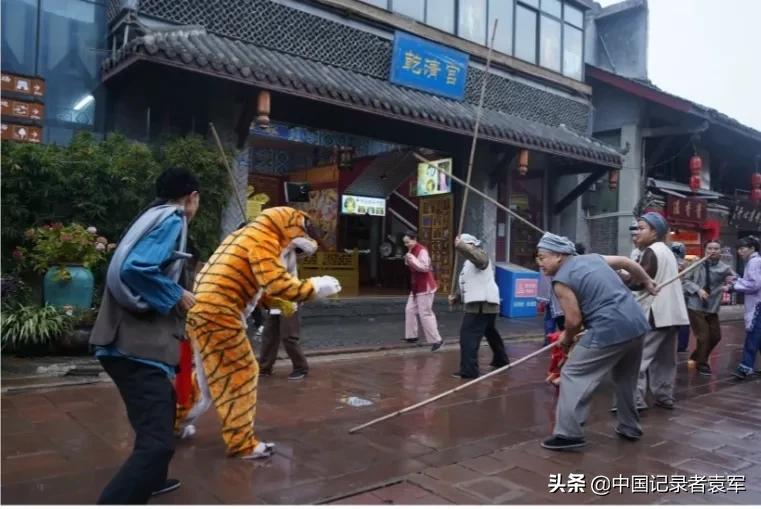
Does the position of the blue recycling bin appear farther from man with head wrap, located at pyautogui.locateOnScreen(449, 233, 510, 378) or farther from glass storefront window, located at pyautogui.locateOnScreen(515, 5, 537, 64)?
man with head wrap, located at pyautogui.locateOnScreen(449, 233, 510, 378)

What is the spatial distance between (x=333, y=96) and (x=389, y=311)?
14.5ft

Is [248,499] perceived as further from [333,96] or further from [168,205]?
[333,96]

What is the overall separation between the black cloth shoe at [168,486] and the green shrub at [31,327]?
11.4ft

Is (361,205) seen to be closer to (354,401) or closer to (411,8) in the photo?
(411,8)

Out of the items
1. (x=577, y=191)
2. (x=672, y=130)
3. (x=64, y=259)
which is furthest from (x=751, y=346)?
(x=672, y=130)

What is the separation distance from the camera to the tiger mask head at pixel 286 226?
3637 mm

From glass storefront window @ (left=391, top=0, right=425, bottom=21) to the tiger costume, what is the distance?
8.13 meters

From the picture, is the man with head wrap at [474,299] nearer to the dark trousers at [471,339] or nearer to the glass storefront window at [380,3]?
the dark trousers at [471,339]

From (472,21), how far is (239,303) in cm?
998

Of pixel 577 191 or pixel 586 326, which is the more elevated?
pixel 577 191

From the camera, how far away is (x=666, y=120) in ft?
47.5

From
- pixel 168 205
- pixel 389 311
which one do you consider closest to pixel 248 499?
pixel 168 205

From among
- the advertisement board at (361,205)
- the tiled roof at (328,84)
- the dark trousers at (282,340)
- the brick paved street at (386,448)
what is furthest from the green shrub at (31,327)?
the advertisement board at (361,205)

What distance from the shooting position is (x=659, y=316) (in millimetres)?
5098
